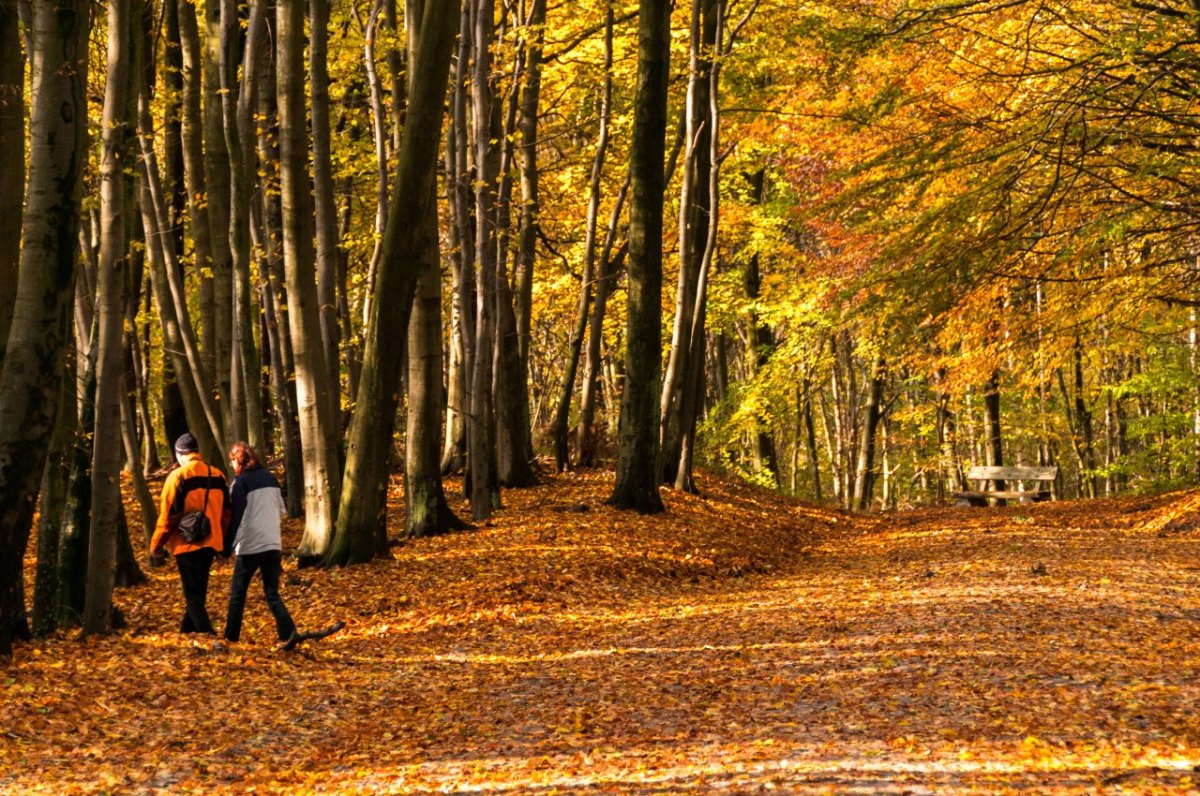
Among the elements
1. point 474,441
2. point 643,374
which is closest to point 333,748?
point 474,441

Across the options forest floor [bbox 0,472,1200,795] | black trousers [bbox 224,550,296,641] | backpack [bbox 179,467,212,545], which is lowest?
forest floor [bbox 0,472,1200,795]

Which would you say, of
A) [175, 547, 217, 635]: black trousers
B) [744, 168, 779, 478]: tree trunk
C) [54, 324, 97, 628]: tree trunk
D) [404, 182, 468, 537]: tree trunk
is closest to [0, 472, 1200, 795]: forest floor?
[175, 547, 217, 635]: black trousers

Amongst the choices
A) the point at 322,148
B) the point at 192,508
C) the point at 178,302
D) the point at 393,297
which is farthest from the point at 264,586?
the point at 178,302

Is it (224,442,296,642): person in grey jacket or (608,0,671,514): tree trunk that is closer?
(224,442,296,642): person in grey jacket

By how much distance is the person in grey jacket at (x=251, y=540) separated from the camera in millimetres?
9148

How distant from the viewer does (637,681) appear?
8148mm

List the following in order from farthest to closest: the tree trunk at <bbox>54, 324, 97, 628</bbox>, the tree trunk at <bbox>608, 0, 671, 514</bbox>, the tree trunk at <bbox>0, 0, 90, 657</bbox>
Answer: the tree trunk at <bbox>608, 0, 671, 514</bbox>
the tree trunk at <bbox>54, 324, 97, 628</bbox>
the tree trunk at <bbox>0, 0, 90, 657</bbox>

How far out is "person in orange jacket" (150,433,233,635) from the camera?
29.7ft

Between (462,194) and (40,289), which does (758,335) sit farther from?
(40,289)

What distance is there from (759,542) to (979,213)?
5.69 meters

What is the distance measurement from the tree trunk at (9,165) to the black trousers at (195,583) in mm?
2060

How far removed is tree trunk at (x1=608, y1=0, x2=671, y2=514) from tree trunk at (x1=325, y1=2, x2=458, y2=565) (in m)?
4.35

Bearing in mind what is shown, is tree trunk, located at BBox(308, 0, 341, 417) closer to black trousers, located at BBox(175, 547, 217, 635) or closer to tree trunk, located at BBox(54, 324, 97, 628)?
tree trunk, located at BBox(54, 324, 97, 628)

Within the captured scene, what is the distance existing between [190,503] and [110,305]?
165cm
